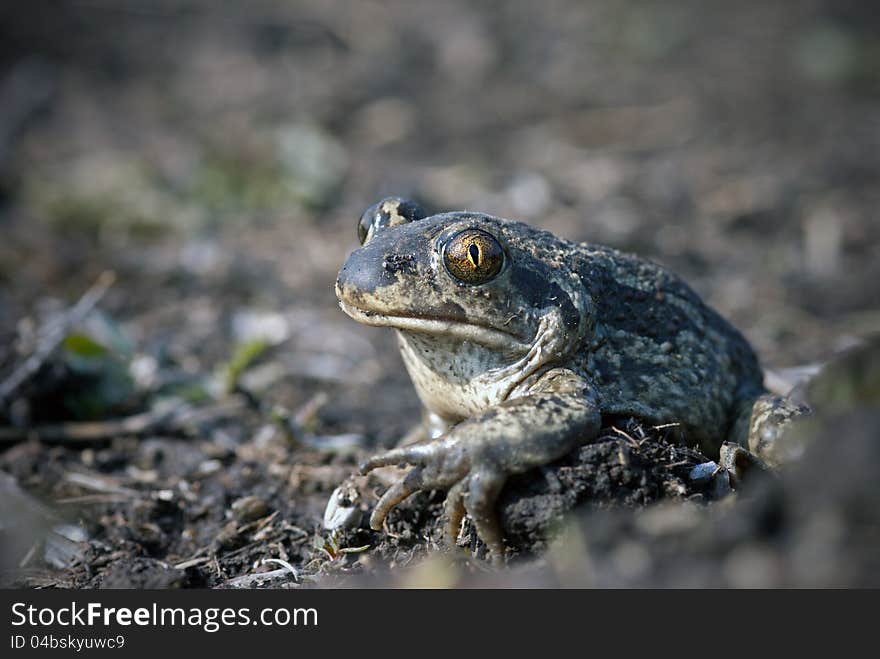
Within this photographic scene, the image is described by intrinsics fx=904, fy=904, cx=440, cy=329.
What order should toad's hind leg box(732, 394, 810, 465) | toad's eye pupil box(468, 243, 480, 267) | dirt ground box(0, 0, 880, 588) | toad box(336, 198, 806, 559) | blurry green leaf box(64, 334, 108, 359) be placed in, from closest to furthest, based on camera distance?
dirt ground box(0, 0, 880, 588)
toad box(336, 198, 806, 559)
toad's eye pupil box(468, 243, 480, 267)
toad's hind leg box(732, 394, 810, 465)
blurry green leaf box(64, 334, 108, 359)

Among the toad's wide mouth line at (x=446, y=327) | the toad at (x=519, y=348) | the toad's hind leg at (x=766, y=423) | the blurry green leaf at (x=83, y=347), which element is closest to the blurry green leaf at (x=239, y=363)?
the blurry green leaf at (x=83, y=347)

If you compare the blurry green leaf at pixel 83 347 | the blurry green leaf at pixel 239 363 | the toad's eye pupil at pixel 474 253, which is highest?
the blurry green leaf at pixel 83 347

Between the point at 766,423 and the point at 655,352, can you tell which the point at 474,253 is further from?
the point at 766,423

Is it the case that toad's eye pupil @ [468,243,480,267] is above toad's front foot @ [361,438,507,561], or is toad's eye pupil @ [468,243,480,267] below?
above

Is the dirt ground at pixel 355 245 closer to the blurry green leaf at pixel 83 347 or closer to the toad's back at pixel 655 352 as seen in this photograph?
the blurry green leaf at pixel 83 347

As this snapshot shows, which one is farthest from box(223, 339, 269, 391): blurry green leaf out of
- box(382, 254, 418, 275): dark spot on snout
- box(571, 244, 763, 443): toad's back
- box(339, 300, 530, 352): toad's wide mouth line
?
box(571, 244, 763, 443): toad's back

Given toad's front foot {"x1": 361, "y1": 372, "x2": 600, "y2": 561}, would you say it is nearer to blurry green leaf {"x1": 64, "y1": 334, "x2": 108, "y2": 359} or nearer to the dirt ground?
the dirt ground
